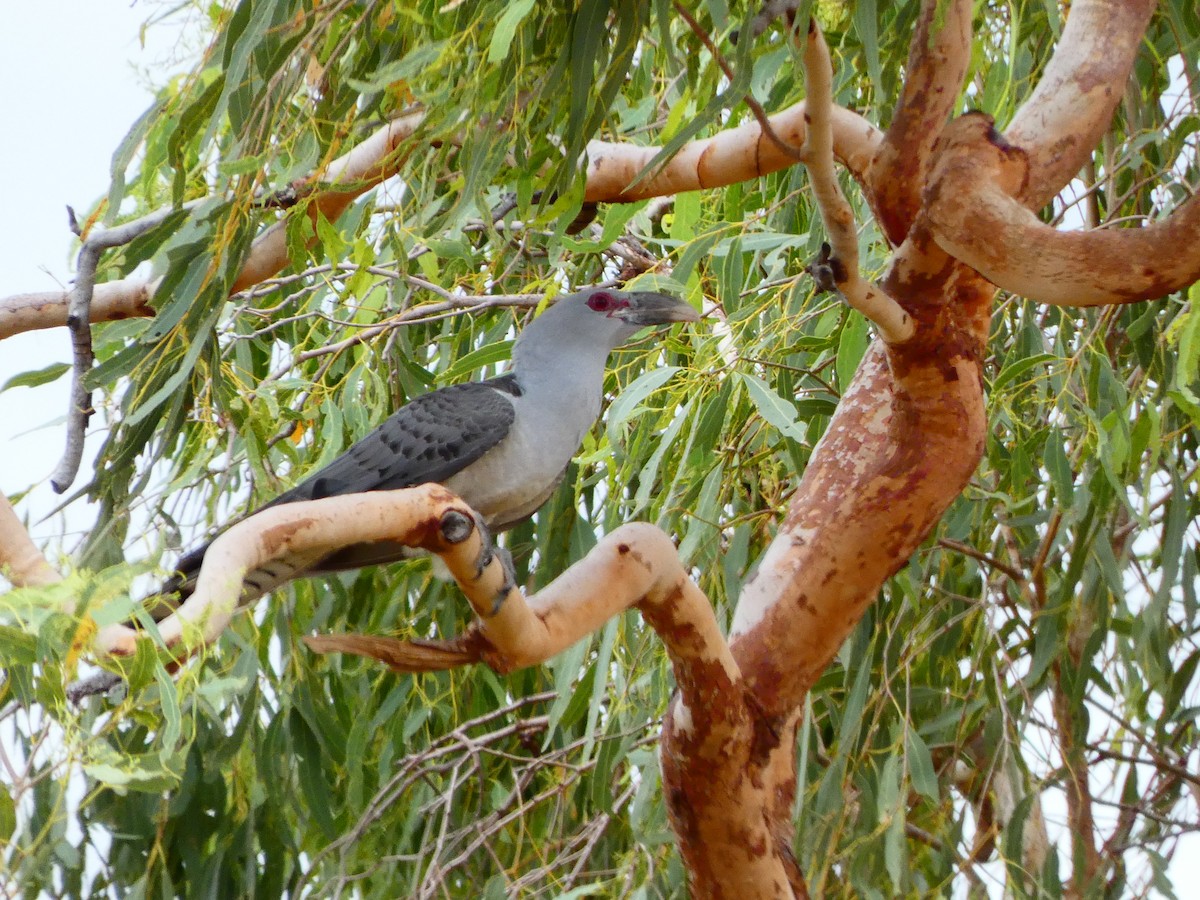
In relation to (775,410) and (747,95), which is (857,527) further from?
(747,95)

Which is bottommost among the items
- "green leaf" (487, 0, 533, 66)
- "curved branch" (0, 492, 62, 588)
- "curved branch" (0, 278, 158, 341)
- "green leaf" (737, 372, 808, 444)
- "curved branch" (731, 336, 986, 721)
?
"curved branch" (731, 336, 986, 721)

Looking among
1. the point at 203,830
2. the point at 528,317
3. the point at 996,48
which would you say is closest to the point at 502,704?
the point at 203,830

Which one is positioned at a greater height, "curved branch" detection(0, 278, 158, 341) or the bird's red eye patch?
"curved branch" detection(0, 278, 158, 341)

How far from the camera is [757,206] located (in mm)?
2459

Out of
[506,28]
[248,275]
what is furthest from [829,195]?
[248,275]

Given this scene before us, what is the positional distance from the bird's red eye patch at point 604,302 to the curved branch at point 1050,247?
77 cm

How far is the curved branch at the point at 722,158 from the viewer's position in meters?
1.89

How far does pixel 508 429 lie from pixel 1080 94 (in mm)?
911

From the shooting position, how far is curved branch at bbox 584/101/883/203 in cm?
189

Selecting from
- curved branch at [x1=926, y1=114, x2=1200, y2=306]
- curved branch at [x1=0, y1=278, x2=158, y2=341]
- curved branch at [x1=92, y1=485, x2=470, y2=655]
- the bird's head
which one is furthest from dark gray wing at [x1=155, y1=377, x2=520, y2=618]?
curved branch at [x1=926, y1=114, x2=1200, y2=306]

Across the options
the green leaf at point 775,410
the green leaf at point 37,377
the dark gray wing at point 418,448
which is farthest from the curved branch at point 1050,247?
the green leaf at point 37,377

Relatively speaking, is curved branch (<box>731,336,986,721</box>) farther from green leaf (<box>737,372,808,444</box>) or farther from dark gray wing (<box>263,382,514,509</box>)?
dark gray wing (<box>263,382,514,509</box>)

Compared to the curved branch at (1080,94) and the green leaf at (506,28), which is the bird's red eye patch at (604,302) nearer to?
the curved branch at (1080,94)

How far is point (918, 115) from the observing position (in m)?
1.68
